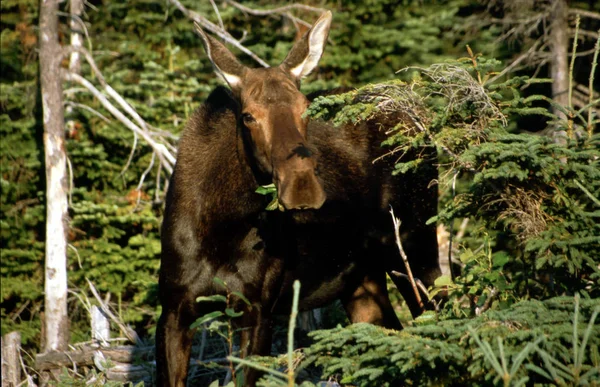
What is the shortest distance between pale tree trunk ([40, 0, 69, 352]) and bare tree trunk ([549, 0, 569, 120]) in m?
6.71

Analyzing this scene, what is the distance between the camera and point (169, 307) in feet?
18.8

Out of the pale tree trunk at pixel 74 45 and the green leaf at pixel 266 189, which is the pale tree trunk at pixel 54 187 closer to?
the pale tree trunk at pixel 74 45

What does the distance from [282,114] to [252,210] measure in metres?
0.93

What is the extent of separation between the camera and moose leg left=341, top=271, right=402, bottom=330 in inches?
300

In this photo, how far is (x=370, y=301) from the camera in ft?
25.2

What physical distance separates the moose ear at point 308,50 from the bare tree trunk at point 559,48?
590 cm

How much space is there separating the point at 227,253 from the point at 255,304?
0.44 metres

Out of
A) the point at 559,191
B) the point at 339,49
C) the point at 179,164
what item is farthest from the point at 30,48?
the point at 559,191

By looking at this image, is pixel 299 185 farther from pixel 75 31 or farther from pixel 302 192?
pixel 75 31

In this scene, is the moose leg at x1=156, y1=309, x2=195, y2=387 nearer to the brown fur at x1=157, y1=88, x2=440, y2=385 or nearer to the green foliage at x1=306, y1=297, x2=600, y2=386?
the brown fur at x1=157, y1=88, x2=440, y2=385

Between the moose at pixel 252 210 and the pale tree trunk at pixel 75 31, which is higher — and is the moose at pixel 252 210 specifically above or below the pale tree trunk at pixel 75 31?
below

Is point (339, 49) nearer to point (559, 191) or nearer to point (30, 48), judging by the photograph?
point (30, 48)

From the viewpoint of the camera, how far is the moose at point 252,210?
16.9ft

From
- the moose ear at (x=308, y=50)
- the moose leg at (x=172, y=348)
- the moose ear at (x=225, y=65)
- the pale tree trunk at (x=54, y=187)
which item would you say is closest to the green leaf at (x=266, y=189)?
the moose ear at (x=225, y=65)
